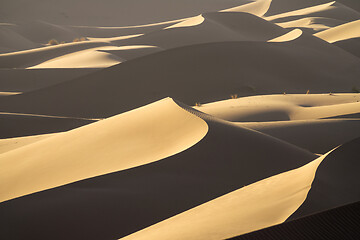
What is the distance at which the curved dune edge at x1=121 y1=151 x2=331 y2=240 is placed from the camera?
4051mm

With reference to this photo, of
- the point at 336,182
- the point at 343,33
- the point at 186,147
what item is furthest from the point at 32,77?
the point at 336,182

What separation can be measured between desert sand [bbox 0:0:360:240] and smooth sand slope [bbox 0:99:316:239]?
0.02 meters

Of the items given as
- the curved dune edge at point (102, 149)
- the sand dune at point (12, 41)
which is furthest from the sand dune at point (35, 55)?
the curved dune edge at point (102, 149)

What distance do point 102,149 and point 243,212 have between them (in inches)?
165

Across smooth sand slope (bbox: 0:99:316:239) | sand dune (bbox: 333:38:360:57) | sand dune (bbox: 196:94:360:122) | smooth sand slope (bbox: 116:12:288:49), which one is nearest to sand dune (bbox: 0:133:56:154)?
smooth sand slope (bbox: 0:99:316:239)

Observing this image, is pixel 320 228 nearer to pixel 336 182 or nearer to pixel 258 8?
pixel 336 182

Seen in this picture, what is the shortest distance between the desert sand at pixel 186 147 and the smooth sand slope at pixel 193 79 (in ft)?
0.22

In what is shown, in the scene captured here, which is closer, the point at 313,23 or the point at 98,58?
the point at 98,58

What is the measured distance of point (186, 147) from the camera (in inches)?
298

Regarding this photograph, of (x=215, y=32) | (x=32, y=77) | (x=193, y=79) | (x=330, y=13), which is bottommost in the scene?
(x=330, y=13)

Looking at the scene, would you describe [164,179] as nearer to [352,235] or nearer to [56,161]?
[56,161]

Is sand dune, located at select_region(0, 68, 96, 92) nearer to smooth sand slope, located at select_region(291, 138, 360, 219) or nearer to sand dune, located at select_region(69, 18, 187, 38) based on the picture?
smooth sand slope, located at select_region(291, 138, 360, 219)

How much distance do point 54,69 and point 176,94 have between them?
22.2 ft

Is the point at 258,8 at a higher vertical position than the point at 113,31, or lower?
higher
